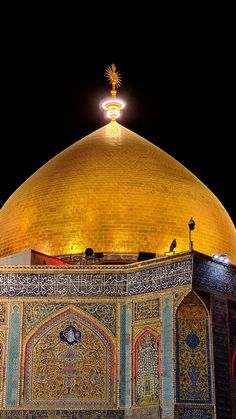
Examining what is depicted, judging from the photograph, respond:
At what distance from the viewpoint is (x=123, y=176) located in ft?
59.6

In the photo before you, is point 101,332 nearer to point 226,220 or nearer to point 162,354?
point 162,354

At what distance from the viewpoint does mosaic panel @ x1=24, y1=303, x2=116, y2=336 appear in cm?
1438

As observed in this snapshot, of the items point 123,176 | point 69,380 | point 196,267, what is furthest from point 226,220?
point 69,380

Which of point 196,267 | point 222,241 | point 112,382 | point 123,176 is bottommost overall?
point 112,382

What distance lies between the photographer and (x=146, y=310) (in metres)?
14.2

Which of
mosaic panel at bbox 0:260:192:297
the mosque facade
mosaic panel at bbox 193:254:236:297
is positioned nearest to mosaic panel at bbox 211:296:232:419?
the mosque facade

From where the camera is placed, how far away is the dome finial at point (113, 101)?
21266 mm

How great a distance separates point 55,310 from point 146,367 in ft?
6.57

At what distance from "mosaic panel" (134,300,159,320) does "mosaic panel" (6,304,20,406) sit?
2.19 meters

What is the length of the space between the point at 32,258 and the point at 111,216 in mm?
2225

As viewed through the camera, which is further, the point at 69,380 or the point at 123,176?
the point at 123,176

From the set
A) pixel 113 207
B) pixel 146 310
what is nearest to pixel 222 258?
pixel 113 207

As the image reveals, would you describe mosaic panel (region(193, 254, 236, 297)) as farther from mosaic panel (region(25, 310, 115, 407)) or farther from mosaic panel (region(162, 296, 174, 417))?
mosaic panel (region(25, 310, 115, 407))

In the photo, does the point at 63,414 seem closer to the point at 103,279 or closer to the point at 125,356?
the point at 125,356
